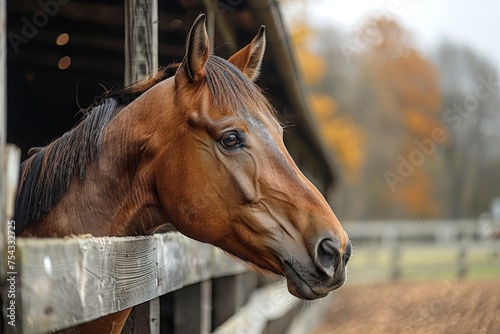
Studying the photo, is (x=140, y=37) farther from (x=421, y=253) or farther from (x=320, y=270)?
(x=421, y=253)

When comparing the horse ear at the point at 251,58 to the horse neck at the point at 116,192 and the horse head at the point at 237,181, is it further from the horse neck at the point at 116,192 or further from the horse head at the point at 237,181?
the horse neck at the point at 116,192

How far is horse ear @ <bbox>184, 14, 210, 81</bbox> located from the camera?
2.42 metres

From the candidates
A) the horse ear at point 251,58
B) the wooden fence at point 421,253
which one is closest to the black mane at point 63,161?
the horse ear at point 251,58

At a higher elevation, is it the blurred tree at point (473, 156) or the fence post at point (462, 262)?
the fence post at point (462, 262)

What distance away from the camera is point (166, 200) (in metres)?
2.53

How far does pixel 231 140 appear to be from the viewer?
8.04 feet

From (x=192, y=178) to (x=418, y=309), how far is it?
9896 millimetres

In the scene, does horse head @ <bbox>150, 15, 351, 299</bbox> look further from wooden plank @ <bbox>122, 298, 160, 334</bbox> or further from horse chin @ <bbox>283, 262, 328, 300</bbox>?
wooden plank @ <bbox>122, 298, 160, 334</bbox>

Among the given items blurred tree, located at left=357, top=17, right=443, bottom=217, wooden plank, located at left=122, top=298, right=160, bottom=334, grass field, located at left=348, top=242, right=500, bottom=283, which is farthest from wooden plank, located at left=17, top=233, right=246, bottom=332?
blurred tree, located at left=357, top=17, right=443, bottom=217

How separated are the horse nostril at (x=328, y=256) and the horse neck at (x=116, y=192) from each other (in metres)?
0.69

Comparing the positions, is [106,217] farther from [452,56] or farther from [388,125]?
[452,56]

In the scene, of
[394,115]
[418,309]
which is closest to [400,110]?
[394,115]

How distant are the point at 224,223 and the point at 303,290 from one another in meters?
0.38

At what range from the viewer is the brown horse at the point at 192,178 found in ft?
7.77
